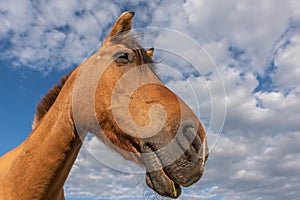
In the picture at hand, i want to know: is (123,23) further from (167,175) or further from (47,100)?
(167,175)

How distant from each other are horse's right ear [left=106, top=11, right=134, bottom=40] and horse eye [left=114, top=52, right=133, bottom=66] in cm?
52

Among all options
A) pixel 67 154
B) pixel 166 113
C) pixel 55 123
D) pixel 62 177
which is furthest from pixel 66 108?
pixel 166 113

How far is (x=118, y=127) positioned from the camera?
4.37 meters

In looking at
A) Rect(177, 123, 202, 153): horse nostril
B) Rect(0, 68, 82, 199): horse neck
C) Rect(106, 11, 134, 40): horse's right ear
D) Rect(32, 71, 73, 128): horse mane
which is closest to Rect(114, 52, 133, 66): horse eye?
Rect(106, 11, 134, 40): horse's right ear

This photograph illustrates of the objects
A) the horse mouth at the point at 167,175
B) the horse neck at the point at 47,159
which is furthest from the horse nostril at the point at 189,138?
the horse neck at the point at 47,159

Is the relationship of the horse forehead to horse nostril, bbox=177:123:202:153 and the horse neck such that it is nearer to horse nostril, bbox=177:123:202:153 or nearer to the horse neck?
the horse neck

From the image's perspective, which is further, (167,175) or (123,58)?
(123,58)

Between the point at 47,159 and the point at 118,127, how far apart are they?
111 cm

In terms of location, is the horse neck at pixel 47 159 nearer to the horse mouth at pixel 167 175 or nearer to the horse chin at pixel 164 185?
the horse mouth at pixel 167 175

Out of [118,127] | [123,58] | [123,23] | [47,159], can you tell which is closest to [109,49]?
[123,58]

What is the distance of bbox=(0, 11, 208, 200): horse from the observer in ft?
12.1

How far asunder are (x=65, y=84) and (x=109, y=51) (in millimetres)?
921

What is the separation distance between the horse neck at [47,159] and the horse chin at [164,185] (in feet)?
4.63

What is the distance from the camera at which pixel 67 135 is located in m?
4.61
